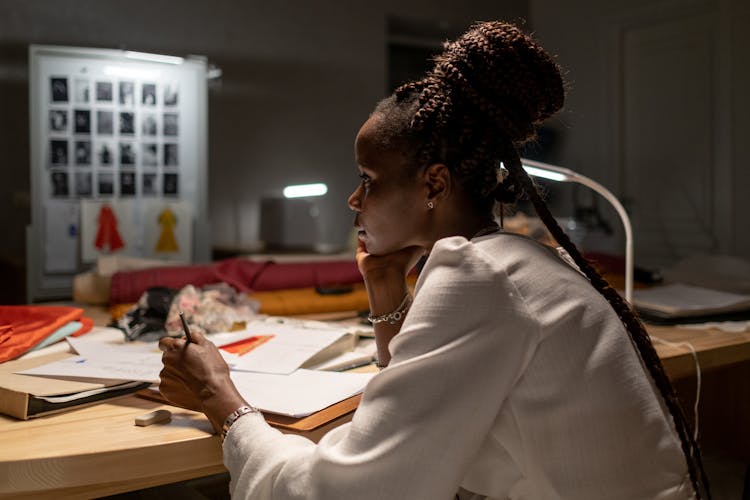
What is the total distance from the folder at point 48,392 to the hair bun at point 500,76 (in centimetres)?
70

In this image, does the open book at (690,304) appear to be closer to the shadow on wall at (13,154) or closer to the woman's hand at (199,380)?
the woman's hand at (199,380)

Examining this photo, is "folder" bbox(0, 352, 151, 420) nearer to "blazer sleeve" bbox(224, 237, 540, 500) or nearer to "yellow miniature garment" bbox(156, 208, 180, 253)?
"blazer sleeve" bbox(224, 237, 540, 500)

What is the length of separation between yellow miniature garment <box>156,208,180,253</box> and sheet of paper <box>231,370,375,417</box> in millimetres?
2770

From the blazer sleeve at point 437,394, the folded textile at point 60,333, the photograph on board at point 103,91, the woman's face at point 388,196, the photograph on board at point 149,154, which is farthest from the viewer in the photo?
the photograph on board at point 149,154

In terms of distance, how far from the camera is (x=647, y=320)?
1938 mm

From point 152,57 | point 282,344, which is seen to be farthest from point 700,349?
point 152,57

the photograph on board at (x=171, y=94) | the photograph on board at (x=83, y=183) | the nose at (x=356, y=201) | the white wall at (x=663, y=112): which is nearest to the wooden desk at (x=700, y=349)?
the nose at (x=356, y=201)

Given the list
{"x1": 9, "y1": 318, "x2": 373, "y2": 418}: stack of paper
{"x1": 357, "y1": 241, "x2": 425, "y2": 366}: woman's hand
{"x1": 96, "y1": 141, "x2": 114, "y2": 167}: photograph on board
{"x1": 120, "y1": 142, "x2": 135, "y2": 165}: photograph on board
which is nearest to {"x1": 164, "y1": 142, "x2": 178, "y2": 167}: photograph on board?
{"x1": 120, "y1": 142, "x2": 135, "y2": 165}: photograph on board

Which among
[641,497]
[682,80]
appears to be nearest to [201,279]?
[641,497]

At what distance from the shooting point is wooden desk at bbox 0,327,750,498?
90cm

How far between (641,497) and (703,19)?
4.04 m

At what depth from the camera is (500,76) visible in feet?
3.18

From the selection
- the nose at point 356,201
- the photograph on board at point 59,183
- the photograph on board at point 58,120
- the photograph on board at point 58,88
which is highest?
the photograph on board at point 58,88

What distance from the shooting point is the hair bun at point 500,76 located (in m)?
0.97
